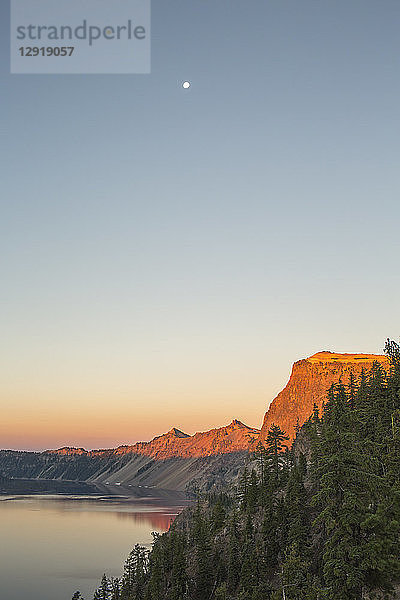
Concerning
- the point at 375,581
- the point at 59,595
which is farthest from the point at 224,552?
the point at 375,581

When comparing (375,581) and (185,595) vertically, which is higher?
(375,581)

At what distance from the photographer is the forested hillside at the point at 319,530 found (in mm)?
39188

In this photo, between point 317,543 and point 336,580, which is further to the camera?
point 317,543

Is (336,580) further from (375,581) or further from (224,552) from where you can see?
(224,552)

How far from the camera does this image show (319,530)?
6912 cm

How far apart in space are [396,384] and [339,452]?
1981 inches

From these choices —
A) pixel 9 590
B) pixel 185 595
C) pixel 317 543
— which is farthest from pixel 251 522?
pixel 9 590

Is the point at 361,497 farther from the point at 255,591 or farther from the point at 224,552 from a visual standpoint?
the point at 224,552

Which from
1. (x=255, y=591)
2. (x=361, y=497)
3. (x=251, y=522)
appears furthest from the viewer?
(x=251, y=522)

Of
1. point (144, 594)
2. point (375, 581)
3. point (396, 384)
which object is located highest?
point (396, 384)

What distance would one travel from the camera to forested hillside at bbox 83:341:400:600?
3919cm

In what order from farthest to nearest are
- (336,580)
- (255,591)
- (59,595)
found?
(59,595), (255,591), (336,580)

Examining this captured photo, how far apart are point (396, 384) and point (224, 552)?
1651 inches

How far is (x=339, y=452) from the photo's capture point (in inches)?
1623
